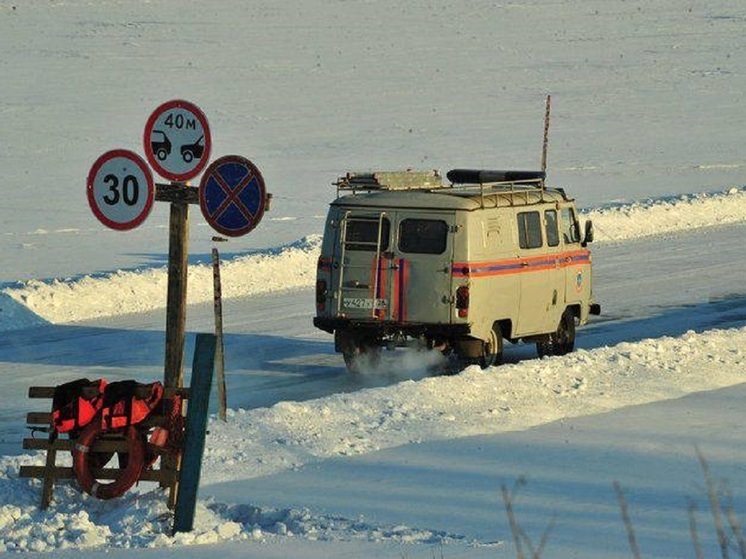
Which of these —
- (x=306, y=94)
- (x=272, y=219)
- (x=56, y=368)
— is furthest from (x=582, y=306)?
(x=306, y=94)

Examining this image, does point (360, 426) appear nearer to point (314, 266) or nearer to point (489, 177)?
point (489, 177)

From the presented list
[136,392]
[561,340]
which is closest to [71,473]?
[136,392]

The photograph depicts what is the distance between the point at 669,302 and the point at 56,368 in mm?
9612

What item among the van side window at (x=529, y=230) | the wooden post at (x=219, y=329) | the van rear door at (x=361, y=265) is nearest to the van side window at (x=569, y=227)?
the van side window at (x=529, y=230)

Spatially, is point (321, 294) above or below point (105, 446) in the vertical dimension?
above

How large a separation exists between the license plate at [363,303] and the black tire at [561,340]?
8.15 feet

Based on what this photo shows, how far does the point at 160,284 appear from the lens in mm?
26344

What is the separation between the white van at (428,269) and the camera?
18953 mm

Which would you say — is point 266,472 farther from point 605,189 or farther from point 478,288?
point 605,189

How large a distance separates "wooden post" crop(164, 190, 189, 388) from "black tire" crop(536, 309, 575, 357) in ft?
26.3

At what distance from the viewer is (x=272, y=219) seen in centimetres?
3653

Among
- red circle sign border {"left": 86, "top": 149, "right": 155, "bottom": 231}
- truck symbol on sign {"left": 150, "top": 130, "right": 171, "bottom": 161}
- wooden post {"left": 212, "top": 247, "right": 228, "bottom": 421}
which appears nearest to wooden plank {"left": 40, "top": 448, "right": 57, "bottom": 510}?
red circle sign border {"left": 86, "top": 149, "right": 155, "bottom": 231}

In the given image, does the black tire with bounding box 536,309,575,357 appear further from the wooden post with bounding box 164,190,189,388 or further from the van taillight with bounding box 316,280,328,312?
the wooden post with bounding box 164,190,189,388

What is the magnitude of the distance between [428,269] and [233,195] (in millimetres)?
5994
